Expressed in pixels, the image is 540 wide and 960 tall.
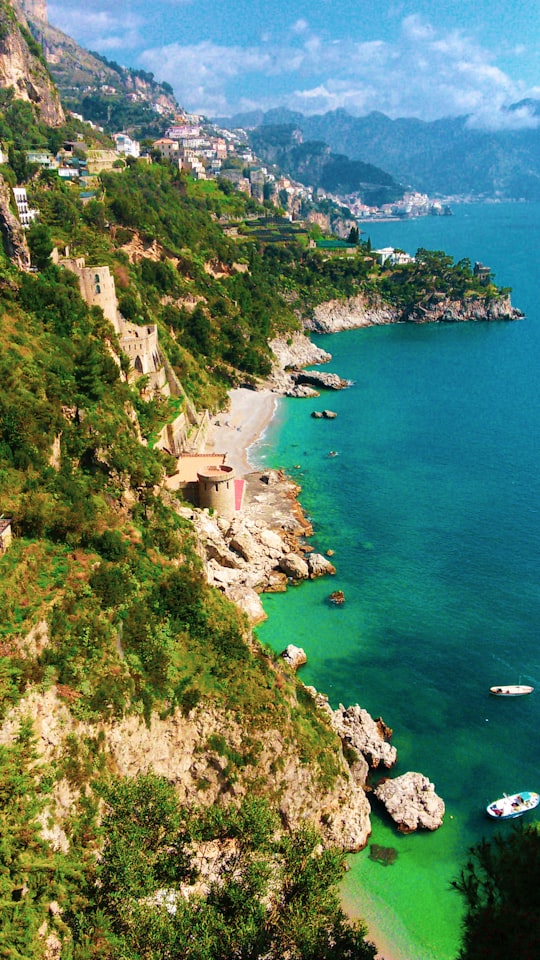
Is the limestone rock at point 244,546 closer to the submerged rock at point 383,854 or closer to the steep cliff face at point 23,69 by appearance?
the submerged rock at point 383,854

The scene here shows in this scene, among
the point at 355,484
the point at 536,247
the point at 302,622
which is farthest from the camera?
the point at 536,247

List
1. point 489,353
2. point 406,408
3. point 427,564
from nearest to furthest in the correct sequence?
1. point 427,564
2. point 406,408
3. point 489,353

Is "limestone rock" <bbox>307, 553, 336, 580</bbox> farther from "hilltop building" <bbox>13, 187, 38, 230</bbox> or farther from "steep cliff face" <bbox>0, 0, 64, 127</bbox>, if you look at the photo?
"steep cliff face" <bbox>0, 0, 64, 127</bbox>

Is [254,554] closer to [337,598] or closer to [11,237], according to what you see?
[337,598]


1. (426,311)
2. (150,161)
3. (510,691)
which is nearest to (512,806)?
(510,691)

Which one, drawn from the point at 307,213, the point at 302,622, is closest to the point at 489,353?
the point at 302,622

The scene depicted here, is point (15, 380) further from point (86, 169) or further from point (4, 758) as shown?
point (86, 169)

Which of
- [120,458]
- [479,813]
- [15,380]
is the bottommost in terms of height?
[479,813]
